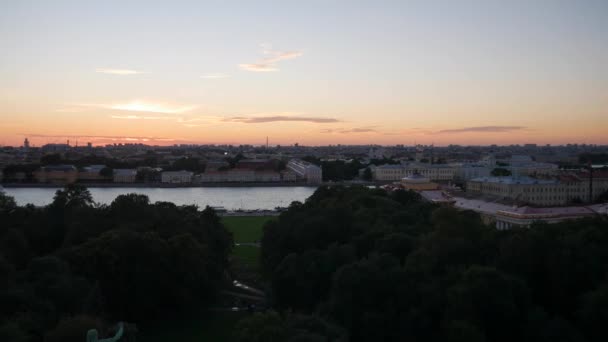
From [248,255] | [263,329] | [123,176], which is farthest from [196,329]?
[123,176]

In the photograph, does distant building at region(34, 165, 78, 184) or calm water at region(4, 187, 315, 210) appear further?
distant building at region(34, 165, 78, 184)

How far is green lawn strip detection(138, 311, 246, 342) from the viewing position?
734cm

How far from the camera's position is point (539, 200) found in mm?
22125

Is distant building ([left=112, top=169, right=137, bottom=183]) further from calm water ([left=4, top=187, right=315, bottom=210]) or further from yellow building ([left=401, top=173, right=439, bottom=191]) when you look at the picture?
yellow building ([left=401, top=173, right=439, bottom=191])

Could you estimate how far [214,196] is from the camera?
1173 inches

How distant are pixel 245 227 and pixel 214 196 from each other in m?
12.5

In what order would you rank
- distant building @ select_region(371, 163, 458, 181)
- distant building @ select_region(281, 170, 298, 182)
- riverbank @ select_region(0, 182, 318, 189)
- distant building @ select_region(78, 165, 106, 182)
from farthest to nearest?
distant building @ select_region(371, 163, 458, 181), distant building @ select_region(281, 170, 298, 182), distant building @ select_region(78, 165, 106, 182), riverbank @ select_region(0, 182, 318, 189)

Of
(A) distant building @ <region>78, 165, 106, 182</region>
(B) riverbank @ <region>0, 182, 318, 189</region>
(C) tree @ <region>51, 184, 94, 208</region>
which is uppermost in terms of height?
(C) tree @ <region>51, 184, 94, 208</region>

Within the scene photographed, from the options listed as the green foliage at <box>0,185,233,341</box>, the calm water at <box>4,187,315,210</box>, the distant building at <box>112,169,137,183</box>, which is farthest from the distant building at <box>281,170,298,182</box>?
the green foliage at <box>0,185,233,341</box>

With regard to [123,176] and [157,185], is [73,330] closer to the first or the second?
[157,185]

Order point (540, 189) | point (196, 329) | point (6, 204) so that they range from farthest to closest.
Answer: point (540, 189) → point (6, 204) → point (196, 329)

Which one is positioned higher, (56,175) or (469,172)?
(469,172)

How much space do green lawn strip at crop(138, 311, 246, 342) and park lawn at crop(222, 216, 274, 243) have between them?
579cm

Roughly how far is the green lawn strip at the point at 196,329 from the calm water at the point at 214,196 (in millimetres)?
15742
